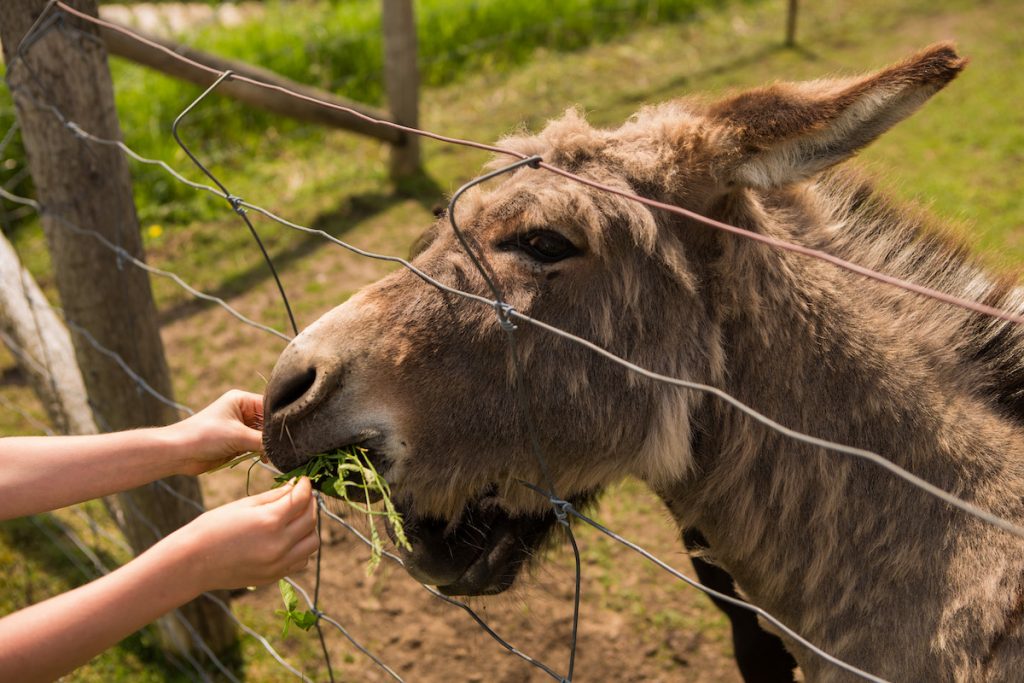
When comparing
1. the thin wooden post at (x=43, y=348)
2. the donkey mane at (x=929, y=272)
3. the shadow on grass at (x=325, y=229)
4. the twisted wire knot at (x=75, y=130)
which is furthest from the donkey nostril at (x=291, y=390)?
the shadow on grass at (x=325, y=229)

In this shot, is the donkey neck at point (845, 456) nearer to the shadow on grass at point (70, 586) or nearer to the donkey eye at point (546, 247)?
the donkey eye at point (546, 247)

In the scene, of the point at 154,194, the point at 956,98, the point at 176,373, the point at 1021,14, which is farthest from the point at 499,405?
the point at 1021,14

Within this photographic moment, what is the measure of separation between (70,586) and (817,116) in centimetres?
392

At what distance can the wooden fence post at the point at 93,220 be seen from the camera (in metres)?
2.82

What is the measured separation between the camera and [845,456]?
2016 mm

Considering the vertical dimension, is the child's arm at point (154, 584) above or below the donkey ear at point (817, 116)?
below

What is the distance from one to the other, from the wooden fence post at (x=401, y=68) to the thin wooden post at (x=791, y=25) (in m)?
4.69

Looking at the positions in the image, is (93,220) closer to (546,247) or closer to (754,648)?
(546,247)

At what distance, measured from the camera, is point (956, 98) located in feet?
26.3

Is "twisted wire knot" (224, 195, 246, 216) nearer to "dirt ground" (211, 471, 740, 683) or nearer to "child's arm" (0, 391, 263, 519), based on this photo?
"child's arm" (0, 391, 263, 519)

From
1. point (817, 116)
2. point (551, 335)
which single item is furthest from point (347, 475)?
point (817, 116)

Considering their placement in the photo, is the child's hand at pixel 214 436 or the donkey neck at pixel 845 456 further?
the child's hand at pixel 214 436

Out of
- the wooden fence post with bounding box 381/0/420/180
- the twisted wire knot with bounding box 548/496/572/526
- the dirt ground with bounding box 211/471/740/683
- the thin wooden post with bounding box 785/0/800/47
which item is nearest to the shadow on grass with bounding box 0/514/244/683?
the dirt ground with bounding box 211/471/740/683

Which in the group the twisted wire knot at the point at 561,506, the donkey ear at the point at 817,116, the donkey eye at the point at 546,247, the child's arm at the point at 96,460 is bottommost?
the twisted wire knot at the point at 561,506
